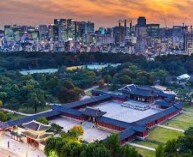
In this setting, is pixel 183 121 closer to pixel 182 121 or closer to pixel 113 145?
pixel 182 121

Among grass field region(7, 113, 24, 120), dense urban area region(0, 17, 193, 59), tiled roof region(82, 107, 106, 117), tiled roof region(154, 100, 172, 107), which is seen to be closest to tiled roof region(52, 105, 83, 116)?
tiled roof region(82, 107, 106, 117)

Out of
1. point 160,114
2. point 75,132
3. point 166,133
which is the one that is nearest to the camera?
point 75,132

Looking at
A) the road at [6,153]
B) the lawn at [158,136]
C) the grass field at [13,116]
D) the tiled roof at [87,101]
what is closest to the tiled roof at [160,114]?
the lawn at [158,136]

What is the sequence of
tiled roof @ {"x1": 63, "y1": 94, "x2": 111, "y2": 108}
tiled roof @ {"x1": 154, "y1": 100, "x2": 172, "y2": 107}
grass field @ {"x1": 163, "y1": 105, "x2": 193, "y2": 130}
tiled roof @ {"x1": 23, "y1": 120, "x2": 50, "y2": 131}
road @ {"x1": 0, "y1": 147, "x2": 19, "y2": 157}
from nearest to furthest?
road @ {"x1": 0, "y1": 147, "x2": 19, "y2": 157} → tiled roof @ {"x1": 23, "y1": 120, "x2": 50, "y2": 131} → grass field @ {"x1": 163, "y1": 105, "x2": 193, "y2": 130} → tiled roof @ {"x1": 63, "y1": 94, "x2": 111, "y2": 108} → tiled roof @ {"x1": 154, "y1": 100, "x2": 172, "y2": 107}

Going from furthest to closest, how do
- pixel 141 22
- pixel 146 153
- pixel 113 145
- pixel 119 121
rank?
pixel 141 22, pixel 119 121, pixel 146 153, pixel 113 145

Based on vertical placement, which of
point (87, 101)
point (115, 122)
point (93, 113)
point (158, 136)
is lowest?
point (158, 136)

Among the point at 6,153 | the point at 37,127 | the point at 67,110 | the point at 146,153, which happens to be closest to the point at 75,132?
the point at 37,127

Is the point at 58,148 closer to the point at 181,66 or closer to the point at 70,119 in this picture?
the point at 70,119

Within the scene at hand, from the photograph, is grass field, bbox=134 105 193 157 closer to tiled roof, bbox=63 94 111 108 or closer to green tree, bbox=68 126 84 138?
green tree, bbox=68 126 84 138

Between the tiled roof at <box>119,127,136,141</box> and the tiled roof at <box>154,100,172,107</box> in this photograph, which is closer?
the tiled roof at <box>119,127,136,141</box>

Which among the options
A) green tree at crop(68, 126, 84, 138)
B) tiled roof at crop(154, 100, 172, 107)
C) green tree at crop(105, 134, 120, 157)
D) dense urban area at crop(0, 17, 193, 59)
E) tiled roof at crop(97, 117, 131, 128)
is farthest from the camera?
dense urban area at crop(0, 17, 193, 59)

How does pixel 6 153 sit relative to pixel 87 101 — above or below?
below
